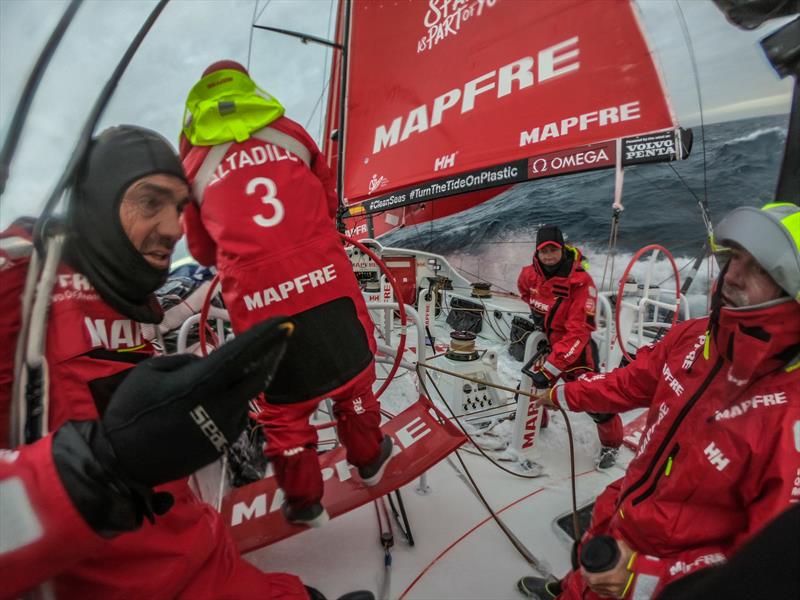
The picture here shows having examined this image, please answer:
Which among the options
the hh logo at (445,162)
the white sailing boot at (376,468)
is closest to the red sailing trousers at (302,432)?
the white sailing boot at (376,468)

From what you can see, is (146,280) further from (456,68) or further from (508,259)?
(508,259)

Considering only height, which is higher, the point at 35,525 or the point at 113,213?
the point at 113,213

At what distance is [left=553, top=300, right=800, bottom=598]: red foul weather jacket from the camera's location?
85 centimetres

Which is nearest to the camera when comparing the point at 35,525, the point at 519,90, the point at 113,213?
the point at 35,525

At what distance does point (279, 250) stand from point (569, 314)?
7.12 ft

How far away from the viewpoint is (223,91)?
1.16 metres

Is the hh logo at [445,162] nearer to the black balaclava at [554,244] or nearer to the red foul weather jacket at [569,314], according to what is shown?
the black balaclava at [554,244]

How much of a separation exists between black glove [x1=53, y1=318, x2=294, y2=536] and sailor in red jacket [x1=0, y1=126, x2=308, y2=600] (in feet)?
0.75

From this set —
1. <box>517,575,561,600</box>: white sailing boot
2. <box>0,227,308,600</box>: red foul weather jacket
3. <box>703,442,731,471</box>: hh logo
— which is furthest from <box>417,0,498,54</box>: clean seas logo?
<box>517,575,561,600</box>: white sailing boot

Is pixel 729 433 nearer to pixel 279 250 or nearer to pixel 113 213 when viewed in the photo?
pixel 279 250

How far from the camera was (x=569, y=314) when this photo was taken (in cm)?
267

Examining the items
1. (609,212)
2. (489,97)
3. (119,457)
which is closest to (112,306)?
(119,457)

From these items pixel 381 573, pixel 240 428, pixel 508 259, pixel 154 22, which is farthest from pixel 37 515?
pixel 508 259

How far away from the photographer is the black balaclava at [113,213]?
0.62m
